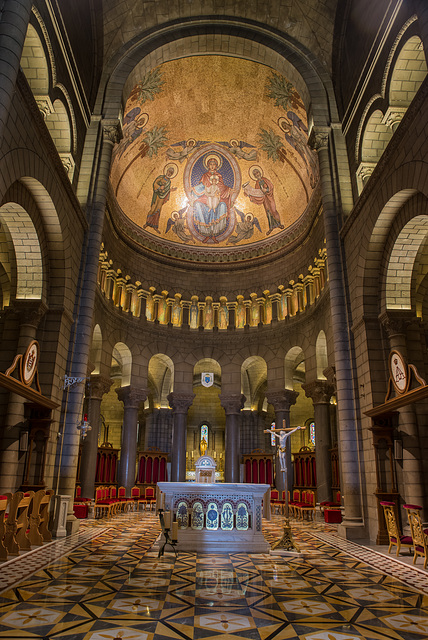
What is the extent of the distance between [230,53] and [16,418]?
15791mm

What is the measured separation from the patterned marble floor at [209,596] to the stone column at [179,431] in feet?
38.3

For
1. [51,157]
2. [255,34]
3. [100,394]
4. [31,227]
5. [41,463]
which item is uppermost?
[255,34]

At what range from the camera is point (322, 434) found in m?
17.4

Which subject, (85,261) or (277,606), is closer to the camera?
(277,606)

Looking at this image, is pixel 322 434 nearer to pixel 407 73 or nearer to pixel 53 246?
pixel 53 246

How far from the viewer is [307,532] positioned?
1267 cm

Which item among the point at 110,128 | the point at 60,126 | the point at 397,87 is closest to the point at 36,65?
the point at 60,126

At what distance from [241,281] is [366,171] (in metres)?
11.2

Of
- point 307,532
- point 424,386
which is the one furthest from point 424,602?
point 307,532

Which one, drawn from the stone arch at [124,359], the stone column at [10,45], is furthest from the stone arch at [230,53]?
the stone arch at [124,359]

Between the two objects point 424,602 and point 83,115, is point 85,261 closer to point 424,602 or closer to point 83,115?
point 83,115

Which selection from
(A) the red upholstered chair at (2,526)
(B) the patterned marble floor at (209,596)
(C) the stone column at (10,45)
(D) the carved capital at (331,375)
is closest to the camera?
(B) the patterned marble floor at (209,596)

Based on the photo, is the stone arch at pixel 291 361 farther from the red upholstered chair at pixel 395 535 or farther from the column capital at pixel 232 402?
the red upholstered chair at pixel 395 535

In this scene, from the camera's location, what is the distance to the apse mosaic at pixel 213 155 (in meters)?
19.2
